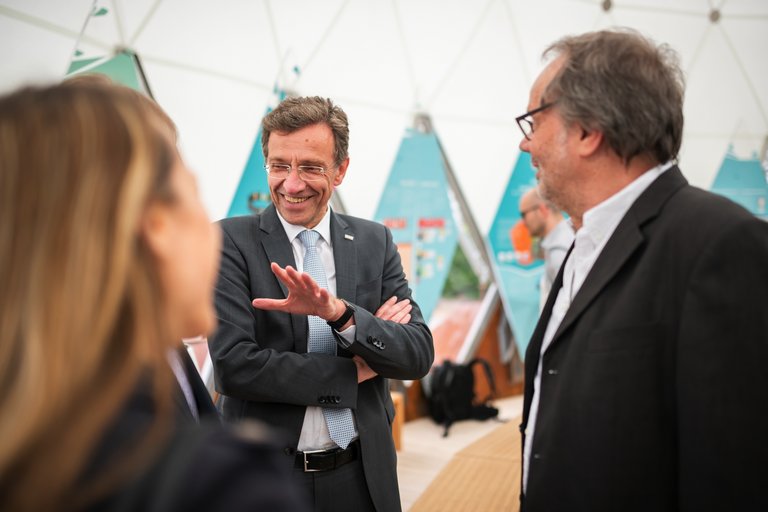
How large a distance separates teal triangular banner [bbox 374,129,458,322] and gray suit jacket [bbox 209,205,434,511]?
14.3 feet

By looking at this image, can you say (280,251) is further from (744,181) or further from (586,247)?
(744,181)

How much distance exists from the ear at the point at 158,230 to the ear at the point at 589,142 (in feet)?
4.32

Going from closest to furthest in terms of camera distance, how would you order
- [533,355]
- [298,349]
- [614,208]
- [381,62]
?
[614,208], [533,355], [298,349], [381,62]

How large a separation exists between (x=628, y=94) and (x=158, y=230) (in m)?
1.40

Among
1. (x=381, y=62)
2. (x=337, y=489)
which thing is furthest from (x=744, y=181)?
(x=337, y=489)

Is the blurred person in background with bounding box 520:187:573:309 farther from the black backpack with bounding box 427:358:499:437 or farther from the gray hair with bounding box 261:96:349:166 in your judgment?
the gray hair with bounding box 261:96:349:166

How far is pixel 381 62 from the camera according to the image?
6.87 metres

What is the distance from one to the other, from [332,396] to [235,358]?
0.38 m

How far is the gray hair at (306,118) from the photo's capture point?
2.42m

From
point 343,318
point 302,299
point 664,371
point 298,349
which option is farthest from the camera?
point 298,349

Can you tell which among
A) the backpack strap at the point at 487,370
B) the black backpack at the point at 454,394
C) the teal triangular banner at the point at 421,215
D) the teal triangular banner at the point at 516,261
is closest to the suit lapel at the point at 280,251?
the teal triangular banner at the point at 421,215

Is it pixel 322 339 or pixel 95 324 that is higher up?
pixel 95 324

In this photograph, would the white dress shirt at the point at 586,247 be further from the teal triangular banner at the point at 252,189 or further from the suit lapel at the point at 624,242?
the teal triangular banner at the point at 252,189

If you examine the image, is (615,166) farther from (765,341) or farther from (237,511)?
(237,511)
